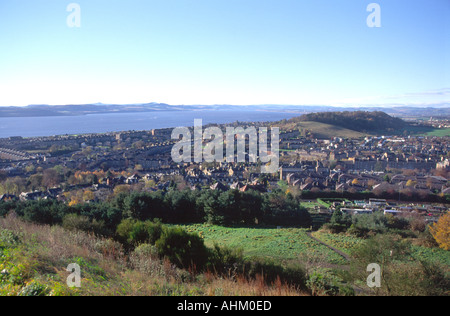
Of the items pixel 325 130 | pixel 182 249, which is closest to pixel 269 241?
pixel 182 249

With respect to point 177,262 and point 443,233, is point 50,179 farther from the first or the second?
point 443,233

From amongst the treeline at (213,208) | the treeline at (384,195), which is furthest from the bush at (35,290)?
the treeline at (384,195)

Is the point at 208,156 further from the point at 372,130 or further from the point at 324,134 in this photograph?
the point at 372,130

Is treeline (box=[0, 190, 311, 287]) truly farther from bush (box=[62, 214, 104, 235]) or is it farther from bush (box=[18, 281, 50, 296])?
bush (box=[18, 281, 50, 296])

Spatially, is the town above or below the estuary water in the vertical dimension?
below

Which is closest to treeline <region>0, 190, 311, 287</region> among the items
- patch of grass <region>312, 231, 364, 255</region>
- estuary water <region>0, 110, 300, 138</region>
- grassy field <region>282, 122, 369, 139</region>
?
patch of grass <region>312, 231, 364, 255</region>

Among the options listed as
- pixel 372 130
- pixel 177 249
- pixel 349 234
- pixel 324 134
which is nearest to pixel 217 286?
pixel 177 249
